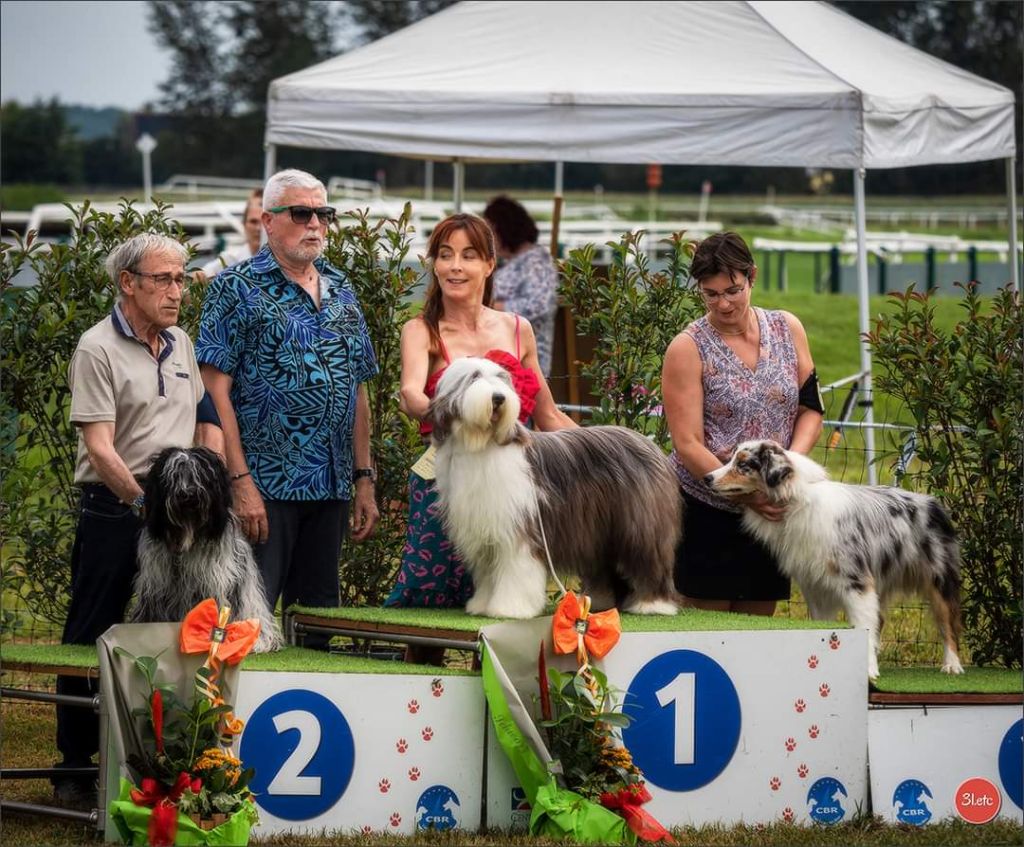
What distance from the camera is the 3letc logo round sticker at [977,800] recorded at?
14.6 ft

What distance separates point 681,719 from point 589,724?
369mm

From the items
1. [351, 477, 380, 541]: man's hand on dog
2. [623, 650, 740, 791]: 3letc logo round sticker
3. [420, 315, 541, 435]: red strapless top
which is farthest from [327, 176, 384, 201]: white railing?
[623, 650, 740, 791]: 3letc logo round sticker

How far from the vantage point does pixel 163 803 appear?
383 cm

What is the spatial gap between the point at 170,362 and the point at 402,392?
72cm

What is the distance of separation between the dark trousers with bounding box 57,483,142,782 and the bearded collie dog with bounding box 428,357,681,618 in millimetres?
1009

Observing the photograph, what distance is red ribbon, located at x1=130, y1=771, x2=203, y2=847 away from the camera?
3.80 meters

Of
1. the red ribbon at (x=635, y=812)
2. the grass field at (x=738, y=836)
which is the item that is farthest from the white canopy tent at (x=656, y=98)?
the red ribbon at (x=635, y=812)

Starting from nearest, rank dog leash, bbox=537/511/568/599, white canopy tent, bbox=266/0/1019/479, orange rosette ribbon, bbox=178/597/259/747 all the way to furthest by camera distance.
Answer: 1. orange rosette ribbon, bbox=178/597/259/747
2. dog leash, bbox=537/511/568/599
3. white canopy tent, bbox=266/0/1019/479

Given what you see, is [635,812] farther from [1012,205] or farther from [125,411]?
[1012,205]

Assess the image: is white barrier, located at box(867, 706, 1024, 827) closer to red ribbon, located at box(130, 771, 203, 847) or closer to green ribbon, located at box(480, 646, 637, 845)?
green ribbon, located at box(480, 646, 637, 845)

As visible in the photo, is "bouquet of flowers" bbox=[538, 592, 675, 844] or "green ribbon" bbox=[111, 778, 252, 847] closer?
"green ribbon" bbox=[111, 778, 252, 847]

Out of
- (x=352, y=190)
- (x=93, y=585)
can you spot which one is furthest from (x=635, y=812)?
(x=352, y=190)

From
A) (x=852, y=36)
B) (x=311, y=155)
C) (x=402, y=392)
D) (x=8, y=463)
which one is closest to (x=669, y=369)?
(x=402, y=392)

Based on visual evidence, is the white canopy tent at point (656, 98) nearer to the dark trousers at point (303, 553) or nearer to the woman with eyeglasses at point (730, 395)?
the woman with eyeglasses at point (730, 395)
